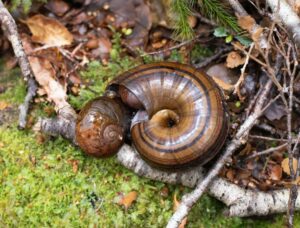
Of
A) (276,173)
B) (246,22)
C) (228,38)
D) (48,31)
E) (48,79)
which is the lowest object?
(276,173)

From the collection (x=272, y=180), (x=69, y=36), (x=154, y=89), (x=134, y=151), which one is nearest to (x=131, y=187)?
(x=134, y=151)

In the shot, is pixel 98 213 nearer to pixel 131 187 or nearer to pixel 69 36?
pixel 131 187

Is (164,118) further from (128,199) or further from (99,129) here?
Answer: (128,199)

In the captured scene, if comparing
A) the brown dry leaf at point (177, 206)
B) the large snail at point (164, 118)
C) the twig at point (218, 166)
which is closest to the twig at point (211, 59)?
the large snail at point (164, 118)

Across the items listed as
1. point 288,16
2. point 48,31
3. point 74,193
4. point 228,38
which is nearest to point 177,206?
point 74,193

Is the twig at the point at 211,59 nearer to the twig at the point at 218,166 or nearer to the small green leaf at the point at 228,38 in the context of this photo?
the small green leaf at the point at 228,38

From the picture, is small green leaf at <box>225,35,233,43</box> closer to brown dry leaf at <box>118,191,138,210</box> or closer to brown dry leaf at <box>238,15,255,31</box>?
brown dry leaf at <box>238,15,255,31</box>
